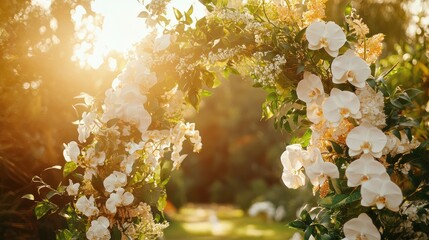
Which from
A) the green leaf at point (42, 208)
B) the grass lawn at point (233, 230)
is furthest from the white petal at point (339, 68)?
the grass lawn at point (233, 230)

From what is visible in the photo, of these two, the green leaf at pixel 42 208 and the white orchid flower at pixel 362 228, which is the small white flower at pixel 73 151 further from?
the white orchid flower at pixel 362 228

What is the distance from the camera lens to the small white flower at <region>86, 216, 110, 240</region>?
274cm

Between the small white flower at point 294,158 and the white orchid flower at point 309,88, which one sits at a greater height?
the white orchid flower at point 309,88

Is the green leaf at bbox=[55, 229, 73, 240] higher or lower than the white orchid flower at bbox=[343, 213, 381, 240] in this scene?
higher

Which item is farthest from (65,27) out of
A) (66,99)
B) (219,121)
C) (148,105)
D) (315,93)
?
(219,121)

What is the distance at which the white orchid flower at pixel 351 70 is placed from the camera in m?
2.53

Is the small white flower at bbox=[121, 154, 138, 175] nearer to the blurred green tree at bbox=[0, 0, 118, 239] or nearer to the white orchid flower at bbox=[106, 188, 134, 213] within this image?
the white orchid flower at bbox=[106, 188, 134, 213]

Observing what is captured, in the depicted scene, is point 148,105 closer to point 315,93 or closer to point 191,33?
point 191,33

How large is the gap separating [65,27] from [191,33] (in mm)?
1235

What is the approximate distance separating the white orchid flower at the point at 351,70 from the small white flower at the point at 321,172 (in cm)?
37

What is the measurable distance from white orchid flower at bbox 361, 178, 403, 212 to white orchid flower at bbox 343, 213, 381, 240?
0.13 metres

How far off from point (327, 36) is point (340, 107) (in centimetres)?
33

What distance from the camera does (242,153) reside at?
21.9m

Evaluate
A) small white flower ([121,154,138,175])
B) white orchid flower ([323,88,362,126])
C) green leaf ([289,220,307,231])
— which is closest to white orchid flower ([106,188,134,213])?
small white flower ([121,154,138,175])
